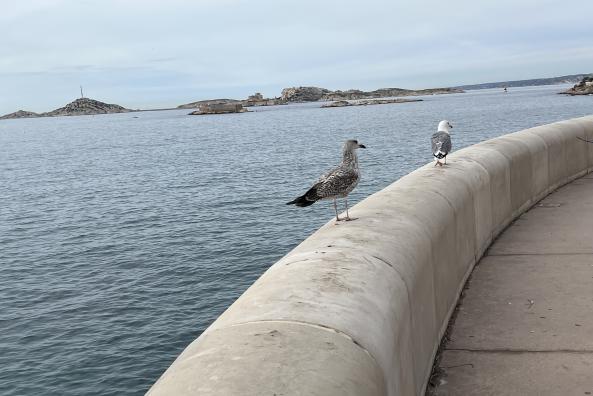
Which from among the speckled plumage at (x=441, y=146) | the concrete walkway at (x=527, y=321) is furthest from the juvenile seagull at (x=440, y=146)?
the concrete walkway at (x=527, y=321)

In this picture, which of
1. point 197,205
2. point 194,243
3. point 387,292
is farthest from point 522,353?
point 197,205

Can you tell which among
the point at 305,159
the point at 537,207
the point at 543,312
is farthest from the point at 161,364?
the point at 305,159

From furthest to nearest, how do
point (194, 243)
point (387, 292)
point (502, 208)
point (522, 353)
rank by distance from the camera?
point (194, 243), point (502, 208), point (522, 353), point (387, 292)

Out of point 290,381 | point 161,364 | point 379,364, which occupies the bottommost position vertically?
point 161,364

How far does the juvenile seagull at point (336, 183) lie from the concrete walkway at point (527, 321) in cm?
144

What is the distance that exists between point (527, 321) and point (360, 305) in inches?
94.5

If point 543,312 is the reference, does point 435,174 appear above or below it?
above

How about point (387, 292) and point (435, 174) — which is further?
point (435, 174)

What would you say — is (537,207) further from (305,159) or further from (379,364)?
(305,159)

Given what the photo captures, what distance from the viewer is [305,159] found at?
54938 millimetres

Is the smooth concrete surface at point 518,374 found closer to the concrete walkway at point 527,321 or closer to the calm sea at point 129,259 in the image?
the concrete walkway at point 527,321

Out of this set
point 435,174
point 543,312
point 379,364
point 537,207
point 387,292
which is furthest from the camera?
point 537,207

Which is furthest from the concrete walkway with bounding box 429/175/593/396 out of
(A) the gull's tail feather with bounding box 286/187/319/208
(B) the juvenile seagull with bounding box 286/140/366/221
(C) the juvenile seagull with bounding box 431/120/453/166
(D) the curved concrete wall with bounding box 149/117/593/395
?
(A) the gull's tail feather with bounding box 286/187/319/208

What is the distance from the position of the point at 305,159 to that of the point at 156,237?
30.7m
